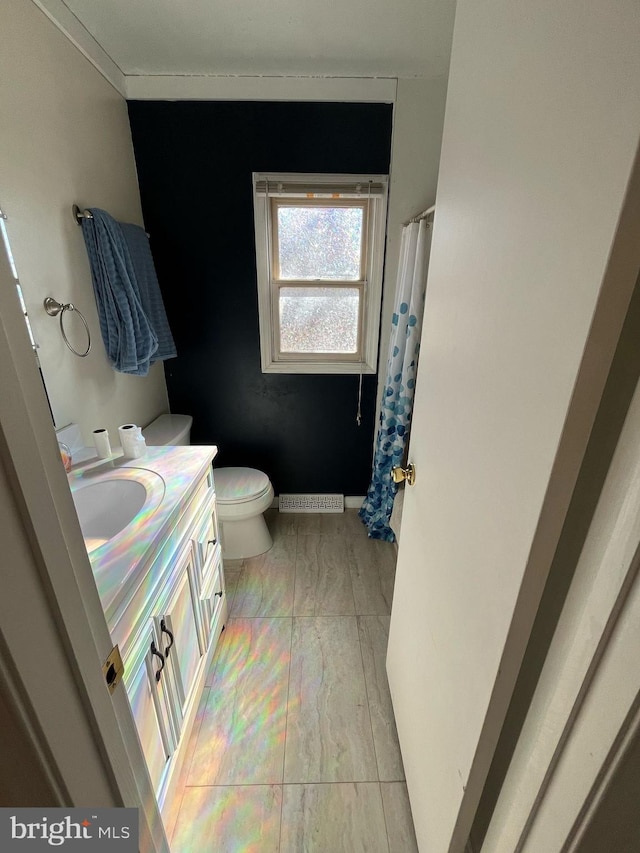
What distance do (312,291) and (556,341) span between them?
1843mm

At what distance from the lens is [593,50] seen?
0.39 m

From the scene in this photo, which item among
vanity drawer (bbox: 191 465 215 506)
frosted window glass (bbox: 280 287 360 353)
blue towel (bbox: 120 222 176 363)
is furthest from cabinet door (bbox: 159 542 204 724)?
frosted window glass (bbox: 280 287 360 353)

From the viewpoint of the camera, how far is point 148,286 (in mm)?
1790

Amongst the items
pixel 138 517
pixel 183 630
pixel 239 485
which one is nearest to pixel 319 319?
pixel 239 485

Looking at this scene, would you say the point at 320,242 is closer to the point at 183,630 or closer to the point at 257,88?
the point at 257,88

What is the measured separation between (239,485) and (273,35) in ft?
6.51

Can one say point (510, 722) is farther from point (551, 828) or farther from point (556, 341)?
point (556, 341)

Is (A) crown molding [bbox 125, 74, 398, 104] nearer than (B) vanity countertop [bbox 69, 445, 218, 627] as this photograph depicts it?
No

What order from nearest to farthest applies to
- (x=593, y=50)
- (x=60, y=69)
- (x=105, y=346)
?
(x=593, y=50)
(x=60, y=69)
(x=105, y=346)

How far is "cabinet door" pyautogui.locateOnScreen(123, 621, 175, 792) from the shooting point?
856 millimetres

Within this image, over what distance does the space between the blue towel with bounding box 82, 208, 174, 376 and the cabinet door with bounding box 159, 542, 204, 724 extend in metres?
0.92

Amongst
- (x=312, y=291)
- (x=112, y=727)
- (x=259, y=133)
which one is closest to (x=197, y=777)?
(x=112, y=727)

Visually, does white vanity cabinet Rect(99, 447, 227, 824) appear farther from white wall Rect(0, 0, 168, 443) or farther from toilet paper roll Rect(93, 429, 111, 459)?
white wall Rect(0, 0, 168, 443)

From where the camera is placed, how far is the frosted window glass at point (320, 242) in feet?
6.56
